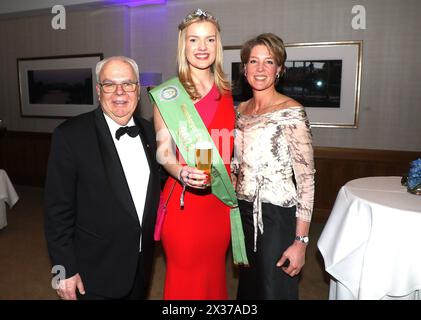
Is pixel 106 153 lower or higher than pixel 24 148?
higher

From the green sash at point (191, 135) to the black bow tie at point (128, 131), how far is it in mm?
259

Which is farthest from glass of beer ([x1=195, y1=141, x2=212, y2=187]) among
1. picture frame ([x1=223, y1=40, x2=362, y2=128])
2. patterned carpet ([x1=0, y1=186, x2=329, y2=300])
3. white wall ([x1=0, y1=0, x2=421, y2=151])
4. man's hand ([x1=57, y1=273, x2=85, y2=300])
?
white wall ([x1=0, y1=0, x2=421, y2=151])

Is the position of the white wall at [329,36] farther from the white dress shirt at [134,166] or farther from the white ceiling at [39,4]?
the white dress shirt at [134,166]

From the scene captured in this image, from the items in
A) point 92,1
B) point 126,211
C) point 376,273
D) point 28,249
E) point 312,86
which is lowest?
point 28,249

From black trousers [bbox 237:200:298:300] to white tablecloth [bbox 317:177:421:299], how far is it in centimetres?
50

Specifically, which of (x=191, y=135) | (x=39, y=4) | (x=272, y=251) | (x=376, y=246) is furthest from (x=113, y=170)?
(x=39, y=4)

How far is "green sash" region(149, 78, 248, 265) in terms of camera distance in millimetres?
1721

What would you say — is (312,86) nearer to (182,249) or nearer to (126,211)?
(182,249)

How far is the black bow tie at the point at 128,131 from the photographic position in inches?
58.0

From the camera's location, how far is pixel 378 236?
195 cm

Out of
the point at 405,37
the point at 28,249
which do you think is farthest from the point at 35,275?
the point at 405,37

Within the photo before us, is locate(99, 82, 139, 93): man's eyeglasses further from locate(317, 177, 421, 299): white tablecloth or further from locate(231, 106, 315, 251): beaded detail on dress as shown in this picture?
locate(317, 177, 421, 299): white tablecloth

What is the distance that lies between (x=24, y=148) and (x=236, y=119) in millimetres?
5766

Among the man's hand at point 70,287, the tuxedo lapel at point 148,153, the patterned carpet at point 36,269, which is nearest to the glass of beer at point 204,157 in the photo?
the tuxedo lapel at point 148,153
